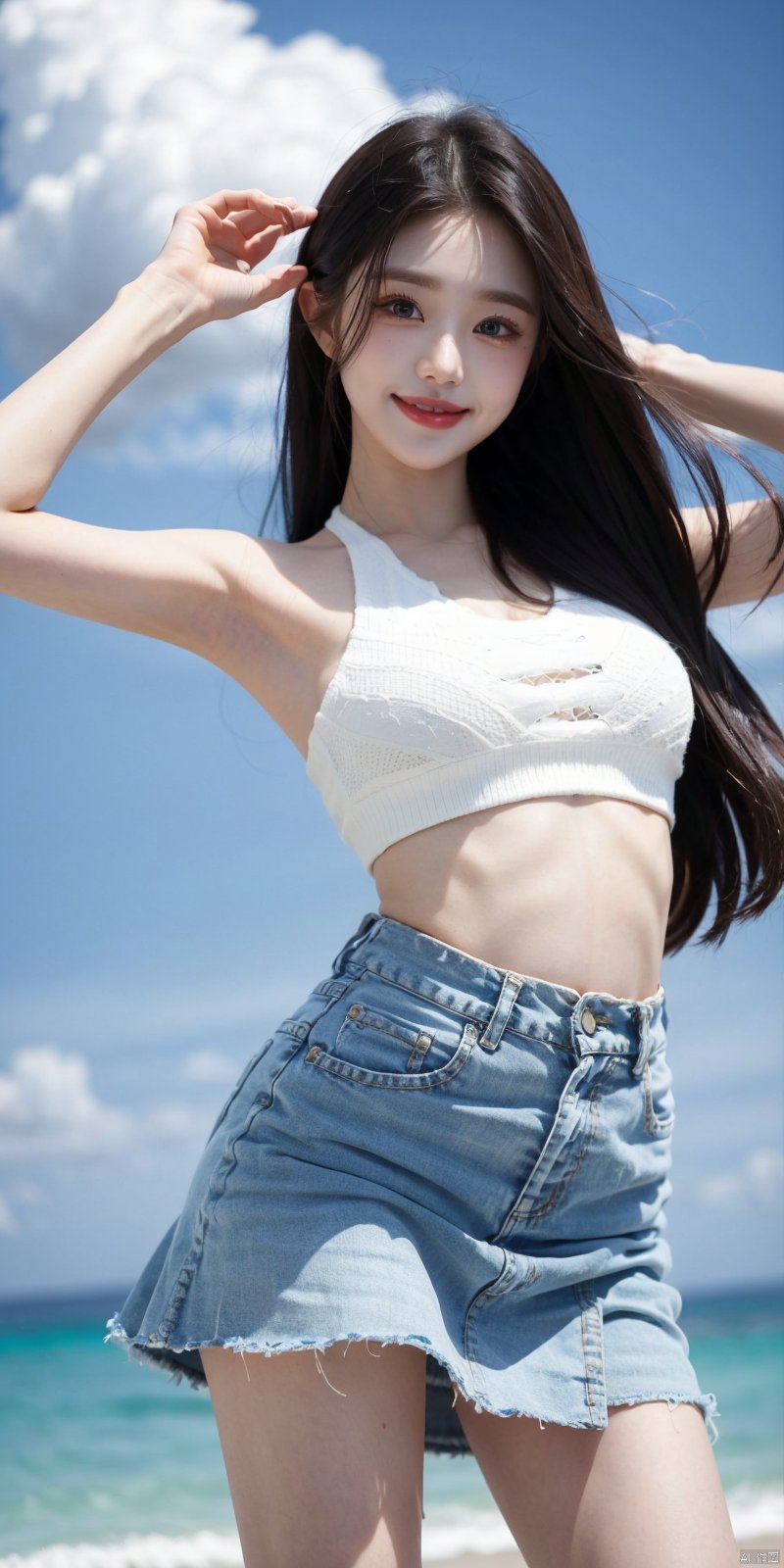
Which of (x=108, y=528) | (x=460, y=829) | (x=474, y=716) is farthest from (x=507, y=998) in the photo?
(x=108, y=528)

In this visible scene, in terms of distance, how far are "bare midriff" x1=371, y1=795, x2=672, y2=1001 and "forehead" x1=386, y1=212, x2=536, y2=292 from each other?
935 millimetres

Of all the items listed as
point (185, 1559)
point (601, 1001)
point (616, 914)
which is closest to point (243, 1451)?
point (601, 1001)

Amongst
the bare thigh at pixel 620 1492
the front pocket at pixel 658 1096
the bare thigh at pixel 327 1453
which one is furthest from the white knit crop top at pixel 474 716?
the bare thigh at pixel 620 1492

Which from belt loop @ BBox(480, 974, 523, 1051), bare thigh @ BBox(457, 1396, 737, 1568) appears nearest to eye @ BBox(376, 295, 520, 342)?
belt loop @ BBox(480, 974, 523, 1051)

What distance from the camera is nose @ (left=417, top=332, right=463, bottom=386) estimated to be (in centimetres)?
240

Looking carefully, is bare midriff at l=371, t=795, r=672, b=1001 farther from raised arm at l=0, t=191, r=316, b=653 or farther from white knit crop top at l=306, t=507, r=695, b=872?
raised arm at l=0, t=191, r=316, b=653

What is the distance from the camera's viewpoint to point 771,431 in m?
2.74

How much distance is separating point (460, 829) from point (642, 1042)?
16.6 inches

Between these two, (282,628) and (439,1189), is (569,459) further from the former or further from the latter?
(439,1189)

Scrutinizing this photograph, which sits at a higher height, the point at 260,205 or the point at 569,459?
the point at 260,205

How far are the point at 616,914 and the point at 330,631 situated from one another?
0.65 metres

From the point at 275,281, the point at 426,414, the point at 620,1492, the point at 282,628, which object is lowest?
the point at 620,1492

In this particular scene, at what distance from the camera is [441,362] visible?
2.40 m

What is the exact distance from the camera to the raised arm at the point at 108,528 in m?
2.23
